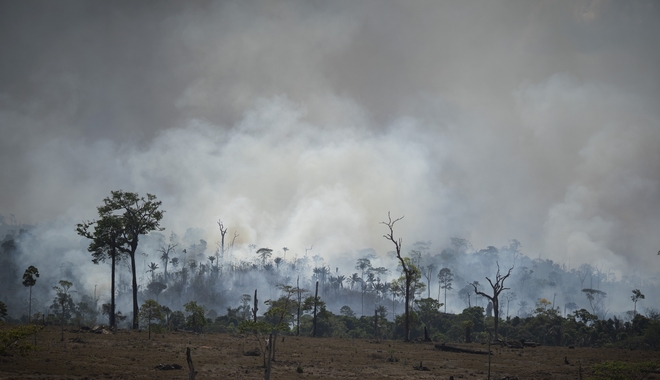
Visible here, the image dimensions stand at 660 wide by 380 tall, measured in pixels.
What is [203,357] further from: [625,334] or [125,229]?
[625,334]

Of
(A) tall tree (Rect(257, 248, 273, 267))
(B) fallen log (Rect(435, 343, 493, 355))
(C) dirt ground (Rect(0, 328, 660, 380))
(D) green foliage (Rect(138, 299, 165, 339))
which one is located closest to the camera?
(C) dirt ground (Rect(0, 328, 660, 380))

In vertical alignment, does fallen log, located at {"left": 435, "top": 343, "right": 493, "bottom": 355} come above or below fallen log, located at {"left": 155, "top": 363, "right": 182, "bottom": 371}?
below

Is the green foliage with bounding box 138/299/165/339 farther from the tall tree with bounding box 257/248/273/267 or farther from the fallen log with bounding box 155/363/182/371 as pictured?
the tall tree with bounding box 257/248/273/267

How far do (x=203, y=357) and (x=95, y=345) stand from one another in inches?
408

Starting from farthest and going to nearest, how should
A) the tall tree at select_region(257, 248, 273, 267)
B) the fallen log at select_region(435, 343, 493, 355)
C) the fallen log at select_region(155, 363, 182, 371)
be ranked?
the tall tree at select_region(257, 248, 273, 267) < the fallen log at select_region(435, 343, 493, 355) < the fallen log at select_region(155, 363, 182, 371)

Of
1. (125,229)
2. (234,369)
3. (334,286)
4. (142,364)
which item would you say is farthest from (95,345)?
(334,286)

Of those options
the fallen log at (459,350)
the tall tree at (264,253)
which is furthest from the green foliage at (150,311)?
the tall tree at (264,253)

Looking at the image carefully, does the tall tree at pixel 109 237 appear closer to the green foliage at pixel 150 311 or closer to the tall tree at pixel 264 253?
the green foliage at pixel 150 311

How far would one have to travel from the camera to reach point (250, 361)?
34.9 meters

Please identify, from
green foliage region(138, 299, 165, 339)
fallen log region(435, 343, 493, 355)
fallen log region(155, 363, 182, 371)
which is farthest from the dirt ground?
green foliage region(138, 299, 165, 339)

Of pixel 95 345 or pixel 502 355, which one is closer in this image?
pixel 95 345

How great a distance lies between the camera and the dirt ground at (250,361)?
27.3 m

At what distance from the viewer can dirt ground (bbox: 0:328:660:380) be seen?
2729 centimetres

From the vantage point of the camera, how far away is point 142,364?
99.8 feet
